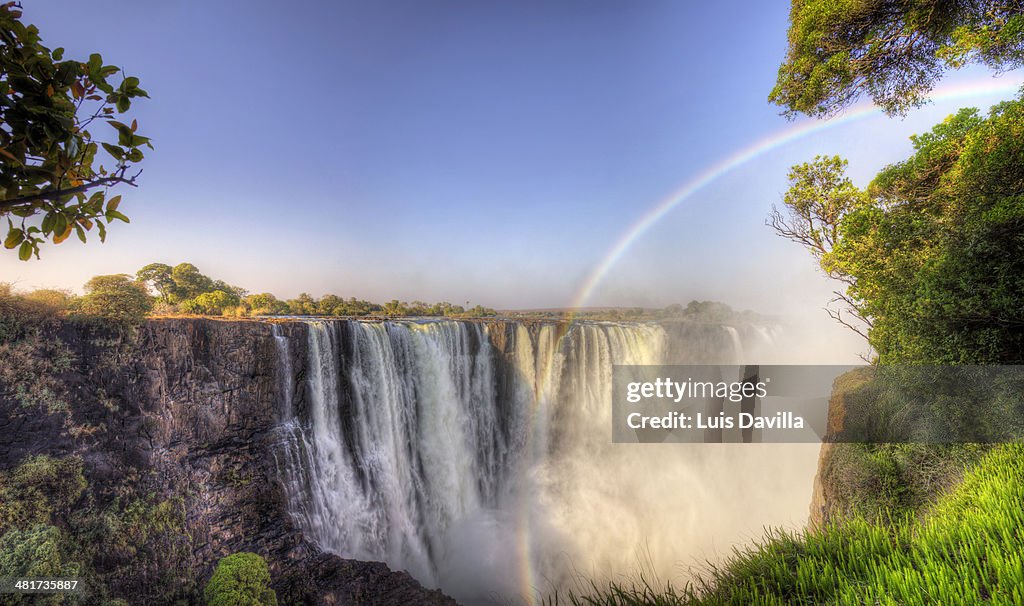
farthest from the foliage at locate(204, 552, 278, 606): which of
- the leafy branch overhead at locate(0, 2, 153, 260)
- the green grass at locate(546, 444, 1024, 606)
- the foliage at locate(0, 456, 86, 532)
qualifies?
the leafy branch overhead at locate(0, 2, 153, 260)

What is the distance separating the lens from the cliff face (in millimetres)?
7566

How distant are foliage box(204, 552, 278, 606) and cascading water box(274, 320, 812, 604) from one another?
2722mm

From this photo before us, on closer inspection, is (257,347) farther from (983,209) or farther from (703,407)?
(703,407)

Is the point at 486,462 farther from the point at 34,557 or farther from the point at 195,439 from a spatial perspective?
the point at 34,557

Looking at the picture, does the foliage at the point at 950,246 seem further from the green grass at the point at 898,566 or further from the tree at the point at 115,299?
the tree at the point at 115,299

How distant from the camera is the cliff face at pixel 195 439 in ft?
24.8

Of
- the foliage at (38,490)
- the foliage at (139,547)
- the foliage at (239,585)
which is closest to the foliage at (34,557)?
the foliage at (38,490)

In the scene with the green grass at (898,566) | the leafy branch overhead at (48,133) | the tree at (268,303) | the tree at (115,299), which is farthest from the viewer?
the tree at (268,303)

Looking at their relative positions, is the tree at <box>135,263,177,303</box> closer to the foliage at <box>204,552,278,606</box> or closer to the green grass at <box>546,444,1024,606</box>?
the foliage at <box>204,552,278,606</box>

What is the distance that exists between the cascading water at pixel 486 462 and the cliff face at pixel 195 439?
2.55ft

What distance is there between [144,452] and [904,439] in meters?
15.8

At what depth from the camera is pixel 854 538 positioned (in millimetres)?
3561

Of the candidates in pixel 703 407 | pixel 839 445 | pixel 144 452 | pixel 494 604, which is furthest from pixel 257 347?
pixel 703 407

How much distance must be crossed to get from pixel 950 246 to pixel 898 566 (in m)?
4.62
